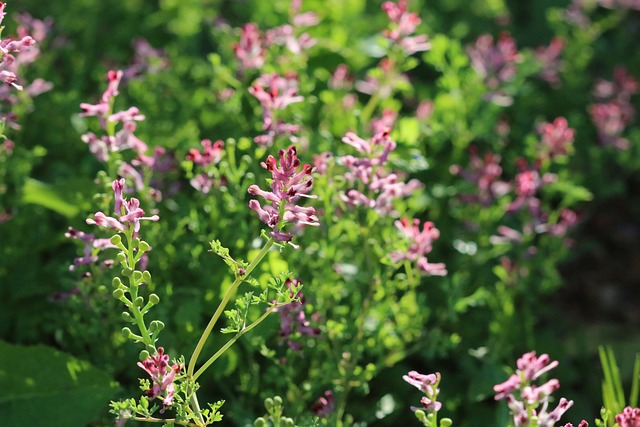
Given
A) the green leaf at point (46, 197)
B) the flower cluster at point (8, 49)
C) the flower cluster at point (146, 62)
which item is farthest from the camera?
the flower cluster at point (146, 62)

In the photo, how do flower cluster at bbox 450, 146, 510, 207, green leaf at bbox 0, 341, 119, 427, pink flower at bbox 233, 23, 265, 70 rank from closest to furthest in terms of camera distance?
green leaf at bbox 0, 341, 119, 427, pink flower at bbox 233, 23, 265, 70, flower cluster at bbox 450, 146, 510, 207

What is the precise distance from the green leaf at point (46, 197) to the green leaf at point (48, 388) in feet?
1.89

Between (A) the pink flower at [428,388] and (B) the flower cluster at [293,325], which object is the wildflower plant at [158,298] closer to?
(A) the pink flower at [428,388]

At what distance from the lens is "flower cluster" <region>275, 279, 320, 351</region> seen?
225cm

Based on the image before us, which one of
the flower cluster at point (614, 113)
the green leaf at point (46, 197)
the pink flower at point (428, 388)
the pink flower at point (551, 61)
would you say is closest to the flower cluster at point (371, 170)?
the pink flower at point (428, 388)

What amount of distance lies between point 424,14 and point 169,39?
1313mm

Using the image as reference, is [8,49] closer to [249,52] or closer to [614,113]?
[249,52]

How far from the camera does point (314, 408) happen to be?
2240 millimetres

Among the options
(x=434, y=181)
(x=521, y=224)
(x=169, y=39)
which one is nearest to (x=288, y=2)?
(x=169, y=39)

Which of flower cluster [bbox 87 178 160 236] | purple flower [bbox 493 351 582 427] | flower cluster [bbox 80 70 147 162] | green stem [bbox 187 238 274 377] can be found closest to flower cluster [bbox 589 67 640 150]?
purple flower [bbox 493 351 582 427]

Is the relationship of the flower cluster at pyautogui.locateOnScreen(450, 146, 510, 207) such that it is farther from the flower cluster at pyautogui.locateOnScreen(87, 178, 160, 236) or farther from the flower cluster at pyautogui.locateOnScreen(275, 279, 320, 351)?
the flower cluster at pyautogui.locateOnScreen(87, 178, 160, 236)

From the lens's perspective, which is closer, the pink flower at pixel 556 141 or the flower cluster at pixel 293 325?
the flower cluster at pixel 293 325

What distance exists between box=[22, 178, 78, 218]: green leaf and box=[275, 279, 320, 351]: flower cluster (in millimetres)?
867

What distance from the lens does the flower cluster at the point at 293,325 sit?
2.25m
